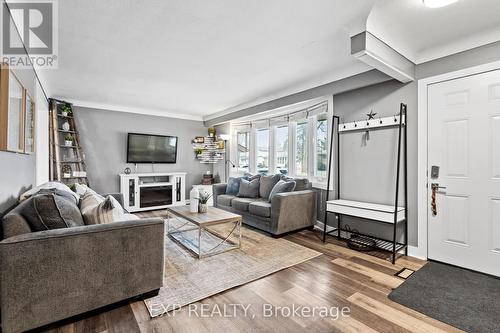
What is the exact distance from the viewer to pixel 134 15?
2158 mm

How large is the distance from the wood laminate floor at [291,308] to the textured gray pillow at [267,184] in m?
1.96

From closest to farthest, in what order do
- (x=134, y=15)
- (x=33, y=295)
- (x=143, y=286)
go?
1. (x=33, y=295)
2. (x=143, y=286)
3. (x=134, y=15)

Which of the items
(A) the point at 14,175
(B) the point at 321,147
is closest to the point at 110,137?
(A) the point at 14,175

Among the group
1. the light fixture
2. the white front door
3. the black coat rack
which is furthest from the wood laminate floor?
the light fixture

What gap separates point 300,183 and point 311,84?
162 cm

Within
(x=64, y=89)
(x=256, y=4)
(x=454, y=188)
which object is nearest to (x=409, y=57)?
(x=454, y=188)

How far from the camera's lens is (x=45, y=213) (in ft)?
5.59

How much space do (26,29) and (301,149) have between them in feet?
13.2

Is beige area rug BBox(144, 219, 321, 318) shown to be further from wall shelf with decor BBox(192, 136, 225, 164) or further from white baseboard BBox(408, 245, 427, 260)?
wall shelf with decor BBox(192, 136, 225, 164)

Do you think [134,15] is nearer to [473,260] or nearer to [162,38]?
[162,38]

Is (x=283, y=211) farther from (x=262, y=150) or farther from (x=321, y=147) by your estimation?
(x=262, y=150)

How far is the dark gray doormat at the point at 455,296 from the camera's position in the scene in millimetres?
1792

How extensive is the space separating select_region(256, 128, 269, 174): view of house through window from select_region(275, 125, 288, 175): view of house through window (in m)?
0.32

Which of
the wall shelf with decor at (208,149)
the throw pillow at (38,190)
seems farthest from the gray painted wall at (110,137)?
the throw pillow at (38,190)
